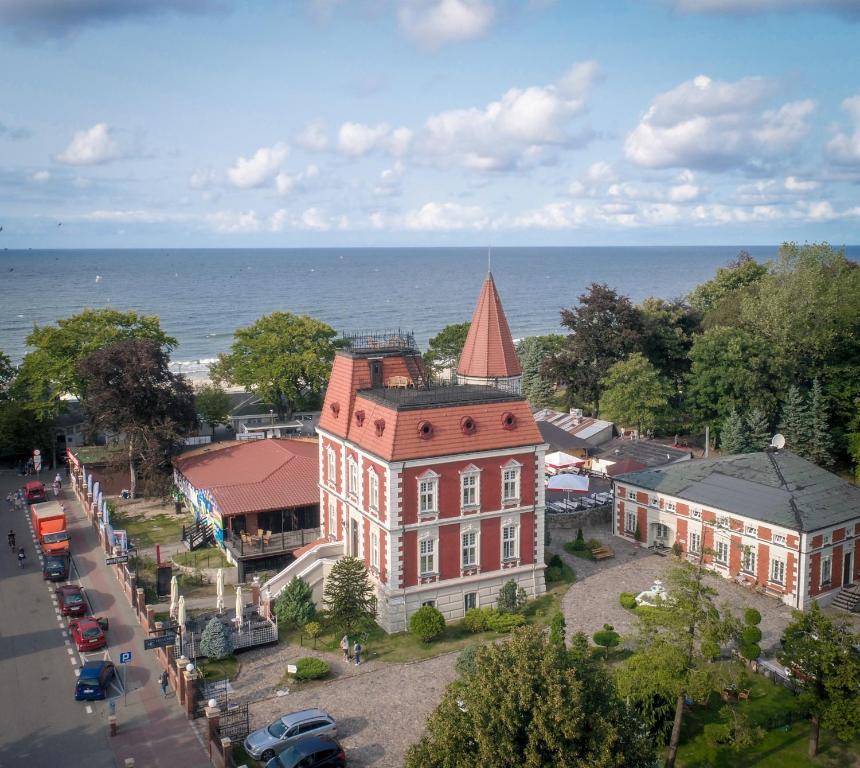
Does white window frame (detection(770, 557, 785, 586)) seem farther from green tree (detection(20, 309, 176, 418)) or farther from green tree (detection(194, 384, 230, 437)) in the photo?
green tree (detection(194, 384, 230, 437))

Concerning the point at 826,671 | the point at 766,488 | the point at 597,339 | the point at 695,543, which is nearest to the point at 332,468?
the point at 695,543

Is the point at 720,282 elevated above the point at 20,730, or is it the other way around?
the point at 720,282

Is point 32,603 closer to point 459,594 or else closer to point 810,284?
point 459,594

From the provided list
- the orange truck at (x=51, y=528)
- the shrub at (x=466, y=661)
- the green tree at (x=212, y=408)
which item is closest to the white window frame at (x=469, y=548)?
the shrub at (x=466, y=661)

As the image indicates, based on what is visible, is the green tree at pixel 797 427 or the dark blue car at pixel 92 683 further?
the green tree at pixel 797 427

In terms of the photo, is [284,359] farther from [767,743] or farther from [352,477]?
[767,743]

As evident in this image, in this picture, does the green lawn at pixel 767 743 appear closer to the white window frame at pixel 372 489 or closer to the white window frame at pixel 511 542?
the white window frame at pixel 511 542

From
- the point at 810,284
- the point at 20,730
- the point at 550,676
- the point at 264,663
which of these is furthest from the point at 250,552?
the point at 810,284
